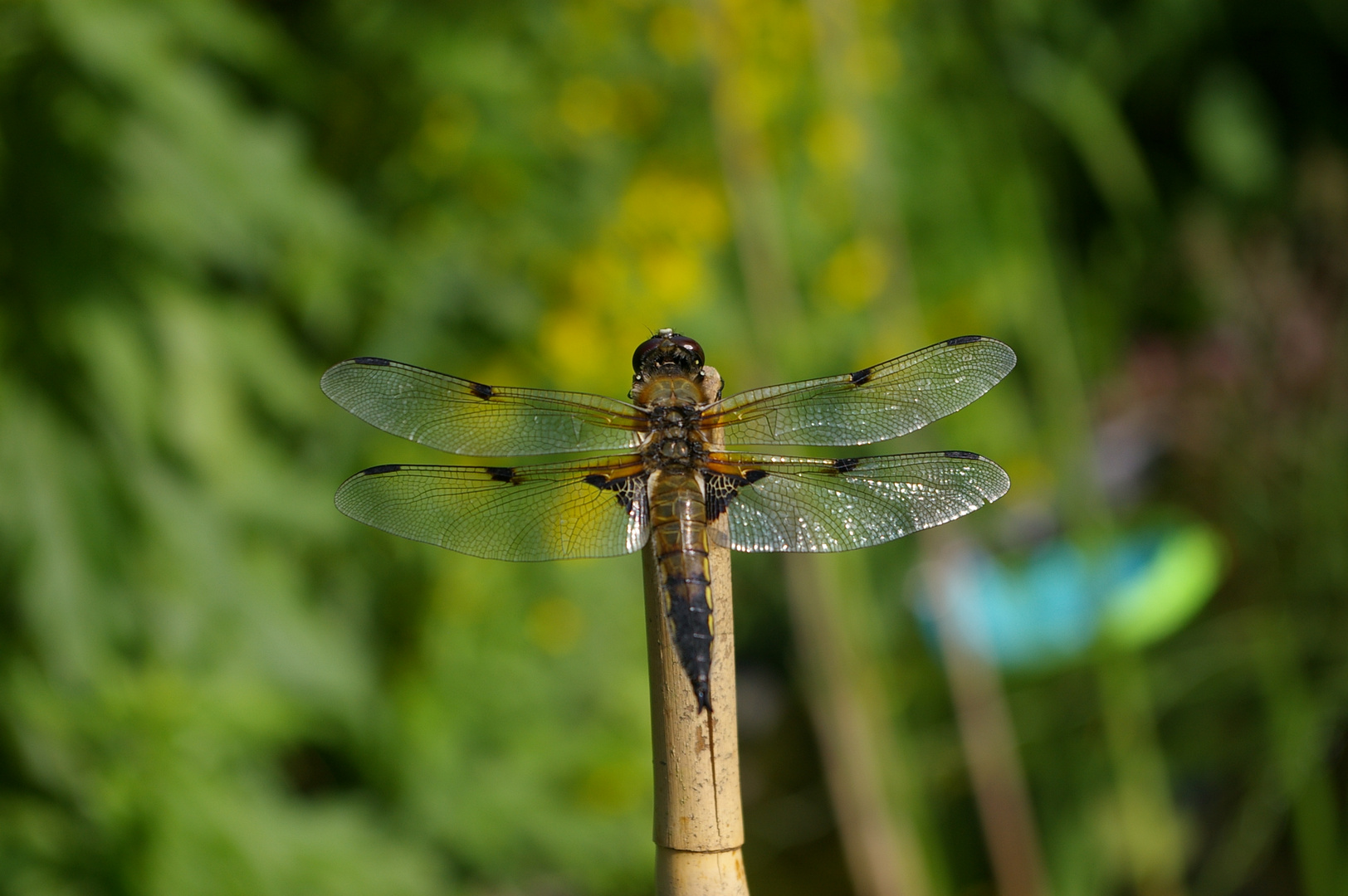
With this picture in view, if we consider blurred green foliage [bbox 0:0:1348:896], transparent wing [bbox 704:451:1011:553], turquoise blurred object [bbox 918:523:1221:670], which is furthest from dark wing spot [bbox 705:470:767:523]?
turquoise blurred object [bbox 918:523:1221:670]

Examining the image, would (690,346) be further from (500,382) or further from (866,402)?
(500,382)

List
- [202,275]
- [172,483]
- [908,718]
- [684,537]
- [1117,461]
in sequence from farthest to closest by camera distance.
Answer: [1117,461], [908,718], [202,275], [172,483], [684,537]

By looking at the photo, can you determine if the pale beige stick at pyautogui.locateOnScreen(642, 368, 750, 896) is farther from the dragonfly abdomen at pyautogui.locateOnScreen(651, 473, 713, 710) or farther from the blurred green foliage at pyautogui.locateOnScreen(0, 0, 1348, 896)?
the blurred green foliage at pyautogui.locateOnScreen(0, 0, 1348, 896)

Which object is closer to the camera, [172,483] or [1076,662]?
[172,483]

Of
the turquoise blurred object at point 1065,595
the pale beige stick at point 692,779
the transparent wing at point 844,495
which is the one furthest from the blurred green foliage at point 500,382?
the pale beige stick at point 692,779

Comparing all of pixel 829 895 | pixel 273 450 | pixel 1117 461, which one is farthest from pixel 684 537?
pixel 1117 461

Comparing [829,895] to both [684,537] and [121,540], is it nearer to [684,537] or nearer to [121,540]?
[121,540]
